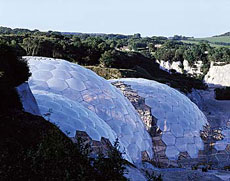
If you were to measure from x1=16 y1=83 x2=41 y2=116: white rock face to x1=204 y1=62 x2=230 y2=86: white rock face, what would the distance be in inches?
1902

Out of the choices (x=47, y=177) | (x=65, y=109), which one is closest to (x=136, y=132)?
(x=65, y=109)

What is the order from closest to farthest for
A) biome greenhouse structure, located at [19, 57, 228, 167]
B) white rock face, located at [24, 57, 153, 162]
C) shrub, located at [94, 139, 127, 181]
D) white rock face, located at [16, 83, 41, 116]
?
shrub, located at [94, 139, 127, 181] < white rock face, located at [16, 83, 41, 116] < biome greenhouse structure, located at [19, 57, 228, 167] < white rock face, located at [24, 57, 153, 162]

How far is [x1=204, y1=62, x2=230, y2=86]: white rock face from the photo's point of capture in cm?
5116

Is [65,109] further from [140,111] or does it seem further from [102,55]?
[102,55]

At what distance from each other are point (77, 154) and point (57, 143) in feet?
0.89

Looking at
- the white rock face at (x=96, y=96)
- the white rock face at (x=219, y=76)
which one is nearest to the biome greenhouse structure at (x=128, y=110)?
the white rock face at (x=96, y=96)

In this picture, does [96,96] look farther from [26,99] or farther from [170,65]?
[170,65]

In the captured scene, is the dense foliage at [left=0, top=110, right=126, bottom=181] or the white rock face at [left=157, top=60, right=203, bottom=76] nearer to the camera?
the dense foliage at [left=0, top=110, right=126, bottom=181]

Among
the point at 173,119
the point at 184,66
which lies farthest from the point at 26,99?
the point at 184,66

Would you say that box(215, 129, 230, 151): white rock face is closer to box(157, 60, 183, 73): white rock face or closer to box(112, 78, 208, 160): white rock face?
box(112, 78, 208, 160): white rock face

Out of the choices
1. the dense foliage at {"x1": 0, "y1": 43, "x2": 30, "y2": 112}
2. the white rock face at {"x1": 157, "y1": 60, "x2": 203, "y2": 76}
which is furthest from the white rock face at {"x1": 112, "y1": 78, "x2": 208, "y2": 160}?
the white rock face at {"x1": 157, "y1": 60, "x2": 203, "y2": 76}

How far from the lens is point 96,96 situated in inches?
361

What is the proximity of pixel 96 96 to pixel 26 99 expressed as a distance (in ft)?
11.9

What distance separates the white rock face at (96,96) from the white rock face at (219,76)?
44.1m
